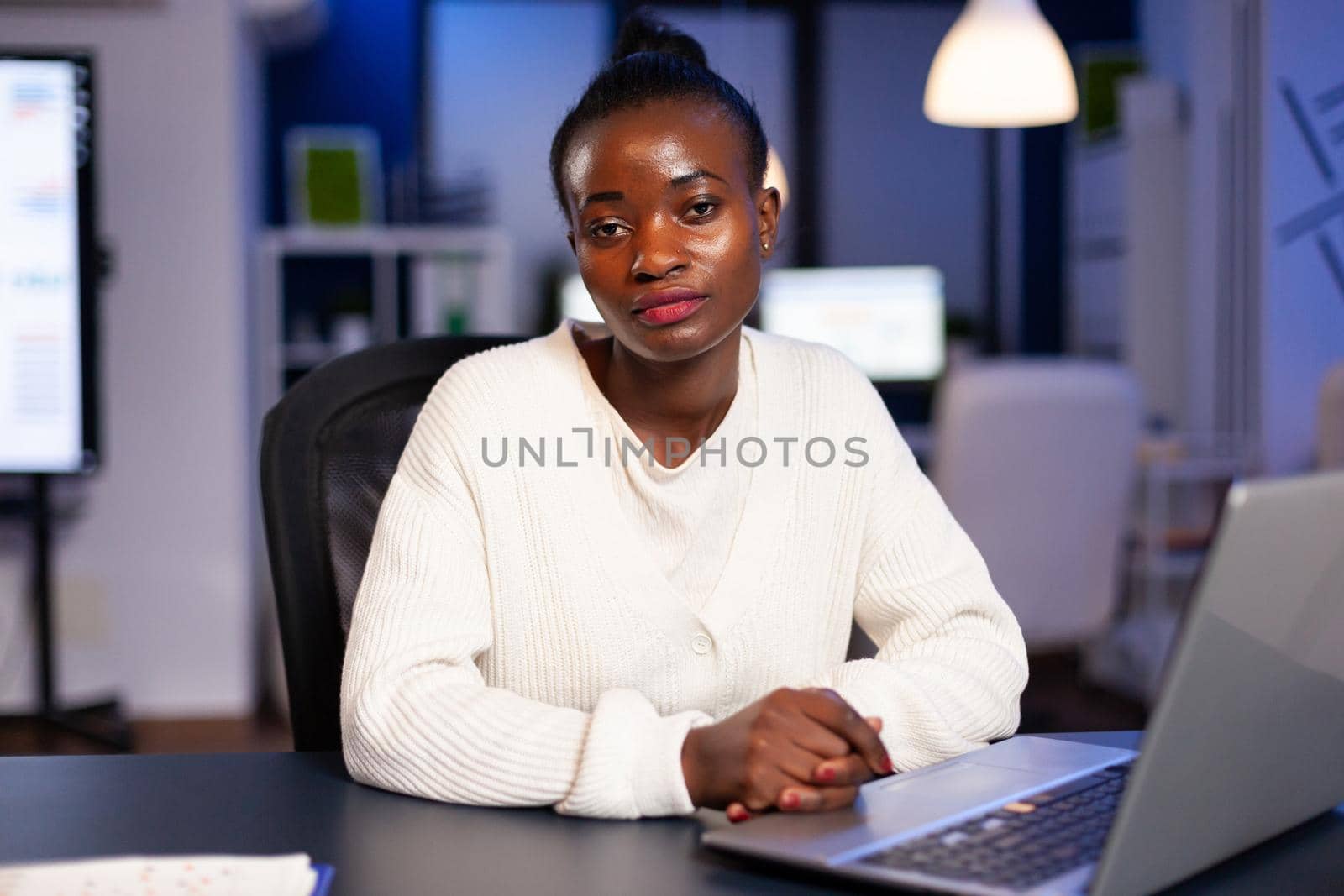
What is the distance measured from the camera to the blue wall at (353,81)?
476 centimetres

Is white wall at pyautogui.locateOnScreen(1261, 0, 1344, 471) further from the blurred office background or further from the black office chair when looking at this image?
the black office chair

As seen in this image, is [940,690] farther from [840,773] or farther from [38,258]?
[38,258]

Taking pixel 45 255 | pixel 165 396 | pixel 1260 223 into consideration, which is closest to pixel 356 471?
pixel 45 255

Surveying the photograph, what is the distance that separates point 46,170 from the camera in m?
3.14

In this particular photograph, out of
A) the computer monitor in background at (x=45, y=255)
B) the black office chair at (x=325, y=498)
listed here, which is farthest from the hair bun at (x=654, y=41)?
the computer monitor in background at (x=45, y=255)

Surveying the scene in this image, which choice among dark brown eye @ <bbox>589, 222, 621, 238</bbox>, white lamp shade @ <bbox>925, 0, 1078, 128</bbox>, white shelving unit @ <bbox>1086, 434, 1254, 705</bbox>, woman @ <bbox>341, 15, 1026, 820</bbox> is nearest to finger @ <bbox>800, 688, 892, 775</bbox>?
woman @ <bbox>341, 15, 1026, 820</bbox>

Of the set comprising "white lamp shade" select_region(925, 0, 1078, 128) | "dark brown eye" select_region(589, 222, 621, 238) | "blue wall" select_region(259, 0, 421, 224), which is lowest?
"dark brown eye" select_region(589, 222, 621, 238)

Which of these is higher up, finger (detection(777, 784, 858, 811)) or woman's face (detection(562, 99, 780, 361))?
woman's face (detection(562, 99, 780, 361))

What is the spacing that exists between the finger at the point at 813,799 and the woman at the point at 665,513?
6.3 inches

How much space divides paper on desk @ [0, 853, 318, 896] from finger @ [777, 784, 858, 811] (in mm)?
261

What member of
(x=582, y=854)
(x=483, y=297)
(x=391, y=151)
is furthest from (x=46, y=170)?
(x=582, y=854)

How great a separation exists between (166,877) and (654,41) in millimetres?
869

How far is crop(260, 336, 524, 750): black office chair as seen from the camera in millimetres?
1200

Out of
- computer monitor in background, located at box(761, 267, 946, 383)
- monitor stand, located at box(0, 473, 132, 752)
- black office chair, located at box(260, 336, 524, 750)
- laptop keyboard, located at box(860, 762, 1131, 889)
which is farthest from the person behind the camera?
computer monitor in background, located at box(761, 267, 946, 383)
